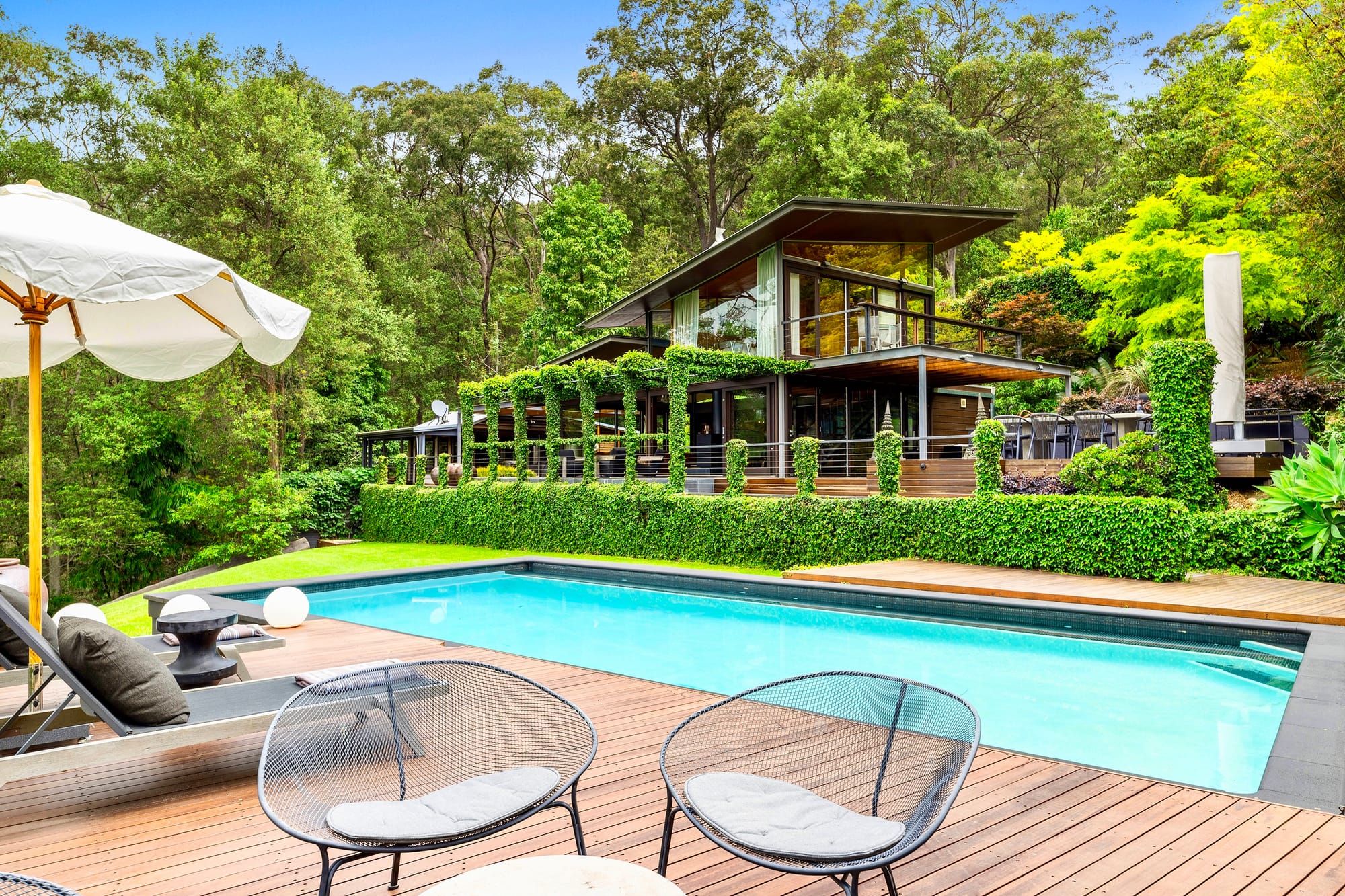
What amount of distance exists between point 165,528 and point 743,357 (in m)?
15.4

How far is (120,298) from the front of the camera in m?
3.18

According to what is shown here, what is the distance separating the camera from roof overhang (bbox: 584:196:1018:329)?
1612 cm

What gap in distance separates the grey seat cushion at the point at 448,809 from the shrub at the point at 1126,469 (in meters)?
9.27

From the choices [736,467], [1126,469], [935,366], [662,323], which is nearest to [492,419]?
[662,323]

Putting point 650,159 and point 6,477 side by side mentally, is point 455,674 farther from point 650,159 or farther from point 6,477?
point 650,159

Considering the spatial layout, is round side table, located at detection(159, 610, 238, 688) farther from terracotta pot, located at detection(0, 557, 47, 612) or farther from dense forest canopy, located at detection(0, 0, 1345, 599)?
dense forest canopy, located at detection(0, 0, 1345, 599)

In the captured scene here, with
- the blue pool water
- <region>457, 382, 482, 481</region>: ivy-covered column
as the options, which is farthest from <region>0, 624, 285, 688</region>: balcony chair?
<region>457, 382, 482, 481</region>: ivy-covered column

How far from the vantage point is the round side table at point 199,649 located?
4332mm

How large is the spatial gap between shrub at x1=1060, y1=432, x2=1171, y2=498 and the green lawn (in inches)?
181

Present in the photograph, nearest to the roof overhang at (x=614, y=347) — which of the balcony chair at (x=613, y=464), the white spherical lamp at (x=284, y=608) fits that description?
the balcony chair at (x=613, y=464)

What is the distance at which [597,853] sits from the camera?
9.47 ft

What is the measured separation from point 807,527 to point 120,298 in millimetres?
10778

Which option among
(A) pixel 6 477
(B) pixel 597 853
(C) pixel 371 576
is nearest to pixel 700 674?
(B) pixel 597 853

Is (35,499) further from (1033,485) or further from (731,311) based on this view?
(731,311)
